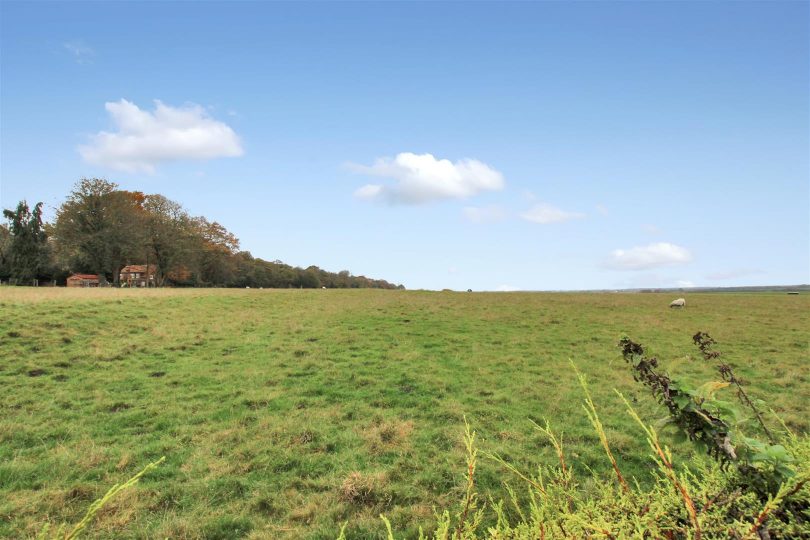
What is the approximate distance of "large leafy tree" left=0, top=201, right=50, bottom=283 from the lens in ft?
198

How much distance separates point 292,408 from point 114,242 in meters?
56.1

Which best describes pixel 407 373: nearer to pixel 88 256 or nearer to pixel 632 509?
pixel 632 509

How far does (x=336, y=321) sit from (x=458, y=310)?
9.21m

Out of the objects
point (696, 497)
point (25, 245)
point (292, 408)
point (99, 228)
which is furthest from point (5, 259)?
point (696, 497)

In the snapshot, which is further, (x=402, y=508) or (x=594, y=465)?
(x=594, y=465)

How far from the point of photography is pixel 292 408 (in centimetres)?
948

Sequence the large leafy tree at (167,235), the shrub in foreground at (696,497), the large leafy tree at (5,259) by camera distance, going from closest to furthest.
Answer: the shrub in foreground at (696,497) < the large leafy tree at (167,235) < the large leafy tree at (5,259)

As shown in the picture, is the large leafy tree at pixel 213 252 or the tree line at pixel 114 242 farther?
the large leafy tree at pixel 213 252

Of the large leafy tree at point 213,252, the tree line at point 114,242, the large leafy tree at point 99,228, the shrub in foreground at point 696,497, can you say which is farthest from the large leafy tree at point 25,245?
the shrub in foreground at point 696,497

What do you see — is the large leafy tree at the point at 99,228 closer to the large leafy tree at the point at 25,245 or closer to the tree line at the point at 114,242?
the tree line at the point at 114,242

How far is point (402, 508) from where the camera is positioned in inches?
215

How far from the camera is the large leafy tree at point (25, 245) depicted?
60.3 metres

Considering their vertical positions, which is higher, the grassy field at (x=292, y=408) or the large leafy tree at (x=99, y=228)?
the large leafy tree at (x=99, y=228)

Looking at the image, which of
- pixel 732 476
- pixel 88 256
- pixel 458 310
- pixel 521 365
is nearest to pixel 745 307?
pixel 458 310
